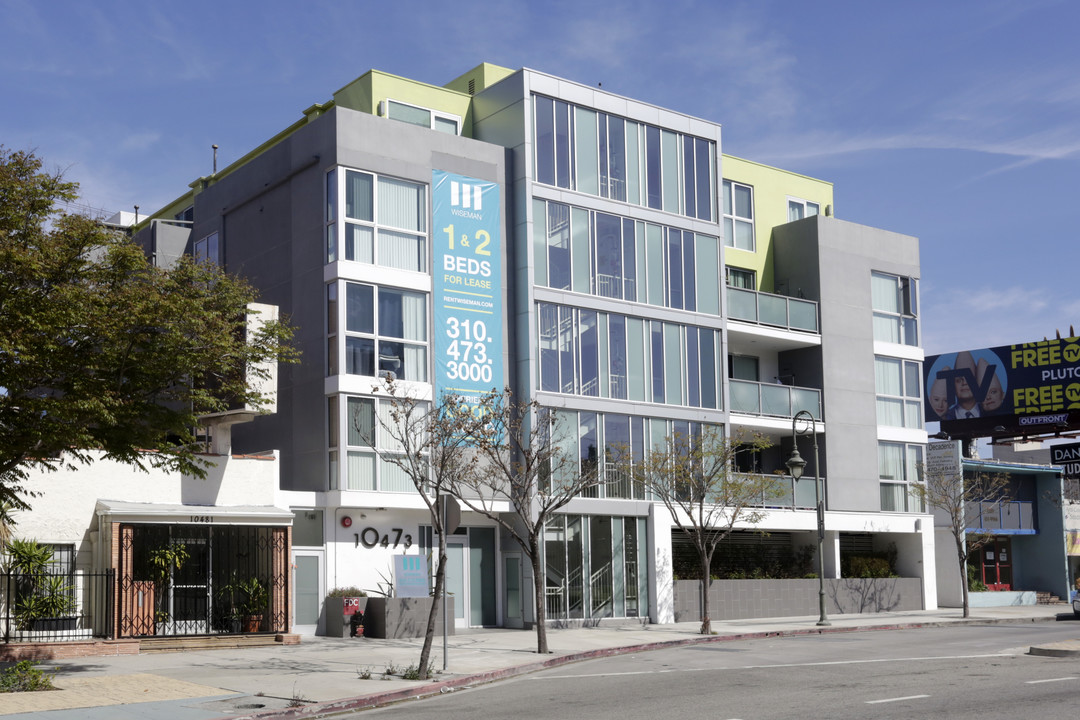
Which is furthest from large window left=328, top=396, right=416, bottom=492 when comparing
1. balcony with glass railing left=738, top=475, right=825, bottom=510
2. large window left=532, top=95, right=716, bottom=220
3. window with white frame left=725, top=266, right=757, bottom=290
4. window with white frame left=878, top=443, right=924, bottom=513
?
window with white frame left=878, top=443, right=924, bottom=513

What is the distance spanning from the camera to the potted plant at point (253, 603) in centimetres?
2702

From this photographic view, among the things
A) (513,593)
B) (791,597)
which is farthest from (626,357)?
(791,597)

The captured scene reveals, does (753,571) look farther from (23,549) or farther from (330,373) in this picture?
Answer: (23,549)

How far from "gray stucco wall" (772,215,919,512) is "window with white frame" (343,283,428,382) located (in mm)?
16009

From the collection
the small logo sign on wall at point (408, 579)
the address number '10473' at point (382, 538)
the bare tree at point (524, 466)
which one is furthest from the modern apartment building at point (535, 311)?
the small logo sign on wall at point (408, 579)

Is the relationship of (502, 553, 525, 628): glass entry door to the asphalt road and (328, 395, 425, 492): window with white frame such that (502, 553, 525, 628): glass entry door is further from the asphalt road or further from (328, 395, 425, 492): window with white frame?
the asphalt road

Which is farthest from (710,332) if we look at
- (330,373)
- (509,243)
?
(330,373)

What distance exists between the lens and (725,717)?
13.9 m

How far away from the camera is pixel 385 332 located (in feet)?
102

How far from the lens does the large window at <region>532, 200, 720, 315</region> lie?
34.1m

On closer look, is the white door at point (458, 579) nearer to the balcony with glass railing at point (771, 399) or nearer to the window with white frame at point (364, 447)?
the window with white frame at point (364, 447)

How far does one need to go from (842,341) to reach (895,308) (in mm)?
3530

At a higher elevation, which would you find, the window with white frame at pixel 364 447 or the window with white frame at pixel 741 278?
the window with white frame at pixel 741 278

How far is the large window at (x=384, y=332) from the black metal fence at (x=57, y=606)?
8037 millimetres
